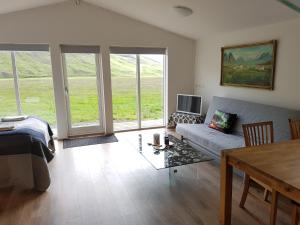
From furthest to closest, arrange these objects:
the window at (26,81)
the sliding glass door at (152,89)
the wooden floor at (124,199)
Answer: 1. the sliding glass door at (152,89)
2. the window at (26,81)
3. the wooden floor at (124,199)

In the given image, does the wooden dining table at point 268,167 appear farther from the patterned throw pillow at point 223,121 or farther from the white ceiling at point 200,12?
the white ceiling at point 200,12

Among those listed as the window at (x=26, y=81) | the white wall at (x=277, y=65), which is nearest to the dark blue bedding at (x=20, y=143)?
the window at (x=26, y=81)

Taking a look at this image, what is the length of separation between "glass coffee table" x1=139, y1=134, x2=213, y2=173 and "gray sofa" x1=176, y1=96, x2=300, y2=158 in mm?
423

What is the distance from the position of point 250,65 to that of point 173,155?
2057 millimetres

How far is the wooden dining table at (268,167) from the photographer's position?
131 centimetres

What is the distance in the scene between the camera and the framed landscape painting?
3.31 metres

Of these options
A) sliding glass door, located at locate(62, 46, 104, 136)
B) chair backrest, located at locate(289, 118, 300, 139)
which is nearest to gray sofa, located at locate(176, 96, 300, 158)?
chair backrest, located at locate(289, 118, 300, 139)

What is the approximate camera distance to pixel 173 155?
8.92 feet

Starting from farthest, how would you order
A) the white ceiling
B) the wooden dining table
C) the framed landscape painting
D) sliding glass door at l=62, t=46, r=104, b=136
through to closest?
sliding glass door at l=62, t=46, r=104, b=136
the framed landscape painting
the white ceiling
the wooden dining table

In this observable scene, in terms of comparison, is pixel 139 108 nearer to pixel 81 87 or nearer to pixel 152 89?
pixel 152 89

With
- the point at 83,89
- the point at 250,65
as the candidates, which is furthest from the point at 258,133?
the point at 83,89

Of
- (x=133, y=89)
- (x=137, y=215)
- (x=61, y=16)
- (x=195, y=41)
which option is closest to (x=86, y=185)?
(x=137, y=215)

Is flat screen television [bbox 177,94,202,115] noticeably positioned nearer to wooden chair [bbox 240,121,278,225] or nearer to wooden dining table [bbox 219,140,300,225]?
wooden chair [bbox 240,121,278,225]

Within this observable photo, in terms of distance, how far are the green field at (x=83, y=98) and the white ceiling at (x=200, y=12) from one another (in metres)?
1.27
